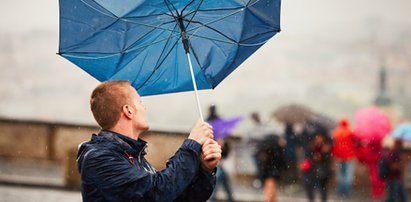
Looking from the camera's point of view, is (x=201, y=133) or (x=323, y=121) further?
(x=323, y=121)

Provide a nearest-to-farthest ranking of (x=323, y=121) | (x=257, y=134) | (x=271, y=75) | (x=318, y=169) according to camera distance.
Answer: (x=318, y=169)
(x=257, y=134)
(x=323, y=121)
(x=271, y=75)

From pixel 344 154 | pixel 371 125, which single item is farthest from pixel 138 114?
pixel 371 125

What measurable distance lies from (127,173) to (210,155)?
27 centimetres

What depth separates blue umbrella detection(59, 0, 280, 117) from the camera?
355 centimetres

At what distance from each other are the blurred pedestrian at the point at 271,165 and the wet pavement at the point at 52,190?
2.04 meters

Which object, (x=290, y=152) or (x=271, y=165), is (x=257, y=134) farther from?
(x=271, y=165)

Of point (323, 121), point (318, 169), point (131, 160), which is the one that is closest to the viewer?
point (131, 160)

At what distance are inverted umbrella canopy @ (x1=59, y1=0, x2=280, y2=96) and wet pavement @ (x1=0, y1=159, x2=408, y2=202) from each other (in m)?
8.74

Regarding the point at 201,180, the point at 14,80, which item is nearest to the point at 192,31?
the point at 201,180

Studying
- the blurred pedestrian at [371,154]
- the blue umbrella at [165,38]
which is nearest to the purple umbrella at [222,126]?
the blurred pedestrian at [371,154]

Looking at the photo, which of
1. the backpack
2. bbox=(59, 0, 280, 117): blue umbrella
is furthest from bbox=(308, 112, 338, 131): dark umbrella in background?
bbox=(59, 0, 280, 117): blue umbrella

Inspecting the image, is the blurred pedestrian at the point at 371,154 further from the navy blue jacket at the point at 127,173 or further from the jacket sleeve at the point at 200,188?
the navy blue jacket at the point at 127,173

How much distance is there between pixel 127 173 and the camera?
10.2 ft

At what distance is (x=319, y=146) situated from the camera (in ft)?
35.1
